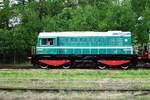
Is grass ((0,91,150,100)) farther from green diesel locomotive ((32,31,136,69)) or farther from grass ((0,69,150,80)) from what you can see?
green diesel locomotive ((32,31,136,69))

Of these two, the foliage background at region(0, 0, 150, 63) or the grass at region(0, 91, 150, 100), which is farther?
the foliage background at region(0, 0, 150, 63)

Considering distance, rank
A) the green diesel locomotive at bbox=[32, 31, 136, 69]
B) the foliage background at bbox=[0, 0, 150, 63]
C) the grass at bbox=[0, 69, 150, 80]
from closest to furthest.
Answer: the grass at bbox=[0, 69, 150, 80], the green diesel locomotive at bbox=[32, 31, 136, 69], the foliage background at bbox=[0, 0, 150, 63]

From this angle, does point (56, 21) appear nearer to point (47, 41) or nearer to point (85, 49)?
point (47, 41)

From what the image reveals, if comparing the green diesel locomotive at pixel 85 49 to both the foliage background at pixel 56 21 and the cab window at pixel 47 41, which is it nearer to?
the cab window at pixel 47 41

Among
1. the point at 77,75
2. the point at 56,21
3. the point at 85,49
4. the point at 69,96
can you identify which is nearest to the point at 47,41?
the point at 85,49

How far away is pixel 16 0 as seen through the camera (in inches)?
2258

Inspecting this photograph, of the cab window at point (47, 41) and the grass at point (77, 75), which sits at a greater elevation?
the cab window at point (47, 41)

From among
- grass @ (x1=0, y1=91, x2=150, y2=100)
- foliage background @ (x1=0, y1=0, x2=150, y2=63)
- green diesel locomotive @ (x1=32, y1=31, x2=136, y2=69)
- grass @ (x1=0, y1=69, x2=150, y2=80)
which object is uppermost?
foliage background @ (x1=0, y1=0, x2=150, y2=63)

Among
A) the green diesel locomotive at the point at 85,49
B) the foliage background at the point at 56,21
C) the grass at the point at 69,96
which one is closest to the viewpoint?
the grass at the point at 69,96

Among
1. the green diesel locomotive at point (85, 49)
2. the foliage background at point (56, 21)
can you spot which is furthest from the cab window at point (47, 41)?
the foliage background at point (56, 21)

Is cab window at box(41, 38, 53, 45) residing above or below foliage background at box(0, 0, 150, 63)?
below

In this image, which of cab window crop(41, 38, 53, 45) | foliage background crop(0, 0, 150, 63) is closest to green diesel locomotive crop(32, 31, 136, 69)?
cab window crop(41, 38, 53, 45)

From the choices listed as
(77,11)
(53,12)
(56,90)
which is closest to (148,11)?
(77,11)

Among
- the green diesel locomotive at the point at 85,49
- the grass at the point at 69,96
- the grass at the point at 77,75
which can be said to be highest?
the green diesel locomotive at the point at 85,49
